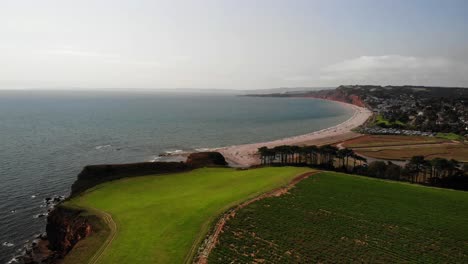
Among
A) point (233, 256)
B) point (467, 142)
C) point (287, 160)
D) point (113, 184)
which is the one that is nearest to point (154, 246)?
point (233, 256)

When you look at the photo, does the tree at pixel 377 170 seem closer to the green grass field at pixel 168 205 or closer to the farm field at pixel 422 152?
the green grass field at pixel 168 205

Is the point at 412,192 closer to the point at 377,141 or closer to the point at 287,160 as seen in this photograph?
the point at 287,160

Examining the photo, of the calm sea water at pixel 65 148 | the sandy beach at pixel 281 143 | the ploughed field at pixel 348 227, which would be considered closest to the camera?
the ploughed field at pixel 348 227

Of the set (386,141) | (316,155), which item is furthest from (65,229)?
(386,141)

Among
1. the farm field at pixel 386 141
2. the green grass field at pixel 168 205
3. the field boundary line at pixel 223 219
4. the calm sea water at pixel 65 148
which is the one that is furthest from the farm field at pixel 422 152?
the field boundary line at pixel 223 219

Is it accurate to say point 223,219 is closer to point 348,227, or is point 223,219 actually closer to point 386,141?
point 348,227

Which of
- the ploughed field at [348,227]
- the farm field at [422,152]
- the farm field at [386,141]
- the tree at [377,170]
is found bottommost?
the farm field at [422,152]
